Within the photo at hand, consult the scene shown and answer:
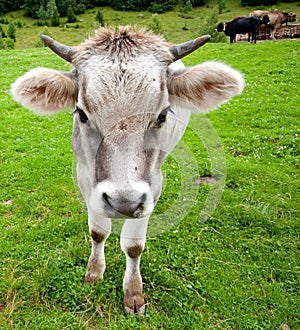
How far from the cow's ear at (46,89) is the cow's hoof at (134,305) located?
6.76 ft

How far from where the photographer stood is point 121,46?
8.70 ft

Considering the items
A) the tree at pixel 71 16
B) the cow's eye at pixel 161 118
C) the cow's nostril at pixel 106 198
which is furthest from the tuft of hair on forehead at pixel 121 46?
the tree at pixel 71 16

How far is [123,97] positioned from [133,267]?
2.04 metres

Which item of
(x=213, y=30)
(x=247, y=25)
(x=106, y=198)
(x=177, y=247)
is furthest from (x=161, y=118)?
(x=213, y=30)

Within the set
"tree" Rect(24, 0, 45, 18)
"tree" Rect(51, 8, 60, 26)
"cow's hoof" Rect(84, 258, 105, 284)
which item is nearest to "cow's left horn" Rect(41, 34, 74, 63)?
"cow's hoof" Rect(84, 258, 105, 284)

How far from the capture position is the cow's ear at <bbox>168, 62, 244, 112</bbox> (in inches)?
112

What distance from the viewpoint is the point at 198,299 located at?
3.81 metres

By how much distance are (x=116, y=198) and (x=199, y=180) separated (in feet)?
13.5

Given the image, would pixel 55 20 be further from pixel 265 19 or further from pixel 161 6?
pixel 265 19

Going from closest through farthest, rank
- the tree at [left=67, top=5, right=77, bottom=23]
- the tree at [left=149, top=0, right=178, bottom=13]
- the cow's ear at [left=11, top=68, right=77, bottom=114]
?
1. the cow's ear at [left=11, top=68, right=77, bottom=114]
2. the tree at [left=67, top=5, right=77, bottom=23]
3. the tree at [left=149, top=0, right=178, bottom=13]

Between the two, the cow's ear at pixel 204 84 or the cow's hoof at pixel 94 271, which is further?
the cow's hoof at pixel 94 271

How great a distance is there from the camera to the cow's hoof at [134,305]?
11.8 ft

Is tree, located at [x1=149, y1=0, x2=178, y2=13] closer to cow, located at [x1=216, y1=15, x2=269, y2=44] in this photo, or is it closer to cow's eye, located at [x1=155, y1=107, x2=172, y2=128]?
cow, located at [x1=216, y1=15, x2=269, y2=44]

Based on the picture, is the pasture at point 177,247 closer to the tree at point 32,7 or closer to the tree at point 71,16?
the tree at point 71,16
